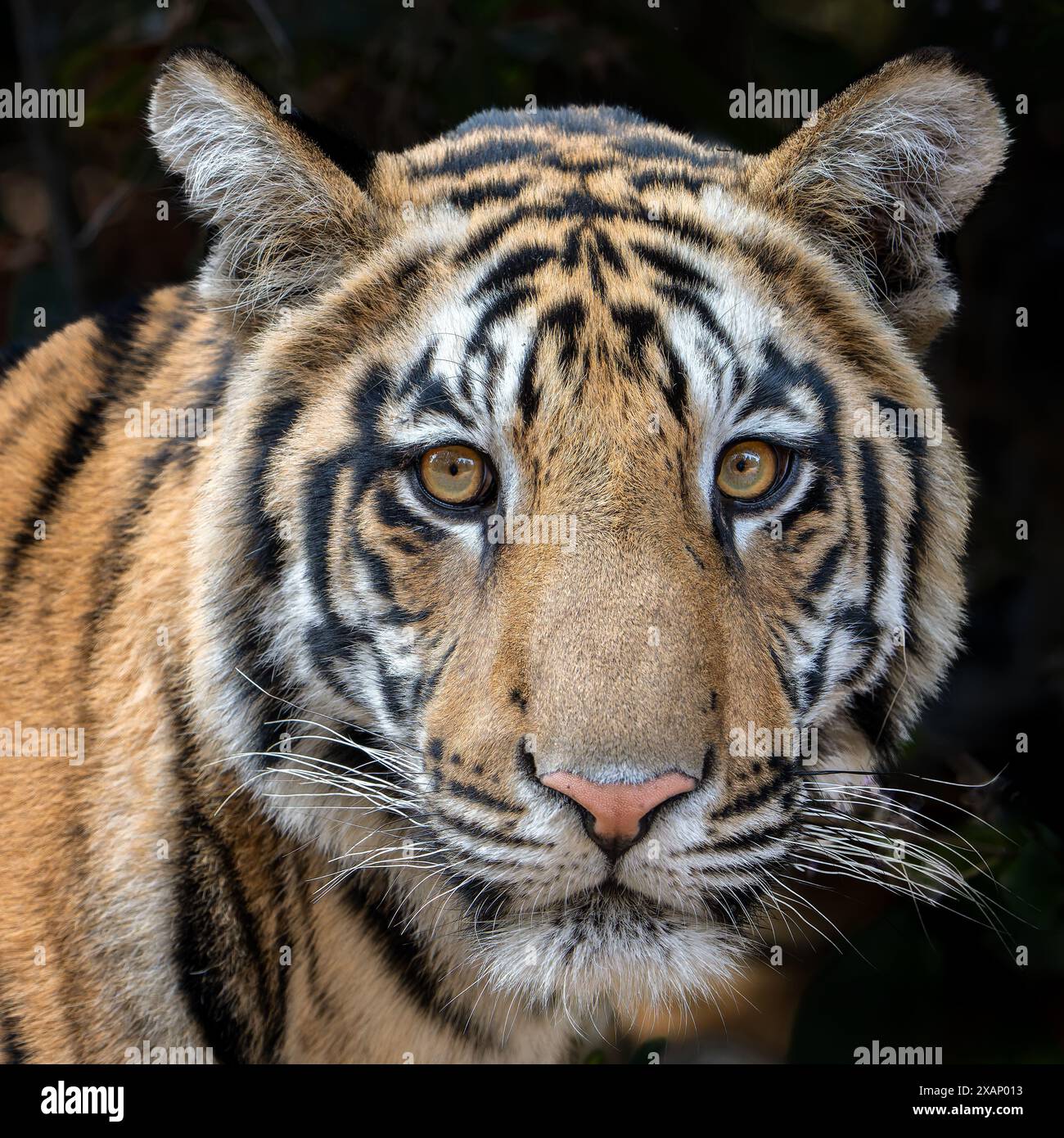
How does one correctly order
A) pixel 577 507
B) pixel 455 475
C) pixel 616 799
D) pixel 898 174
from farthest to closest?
pixel 898 174 < pixel 455 475 < pixel 577 507 < pixel 616 799

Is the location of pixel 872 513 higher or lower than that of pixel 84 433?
lower

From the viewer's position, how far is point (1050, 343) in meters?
4.78

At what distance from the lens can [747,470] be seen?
2004 mm

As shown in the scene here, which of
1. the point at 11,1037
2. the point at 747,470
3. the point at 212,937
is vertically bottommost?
the point at 11,1037

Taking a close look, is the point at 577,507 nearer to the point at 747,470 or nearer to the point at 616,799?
the point at 747,470

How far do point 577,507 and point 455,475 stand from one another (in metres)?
0.21

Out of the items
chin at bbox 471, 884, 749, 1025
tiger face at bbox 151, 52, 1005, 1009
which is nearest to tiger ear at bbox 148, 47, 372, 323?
tiger face at bbox 151, 52, 1005, 1009

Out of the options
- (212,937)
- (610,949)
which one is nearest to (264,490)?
(212,937)

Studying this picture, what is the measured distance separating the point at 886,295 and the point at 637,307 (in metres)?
0.52

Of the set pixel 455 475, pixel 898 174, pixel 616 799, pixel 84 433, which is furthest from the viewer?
pixel 84 433

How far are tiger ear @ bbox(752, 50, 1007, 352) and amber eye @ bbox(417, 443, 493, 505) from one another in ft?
2.26

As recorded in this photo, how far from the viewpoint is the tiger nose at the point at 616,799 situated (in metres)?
1.67

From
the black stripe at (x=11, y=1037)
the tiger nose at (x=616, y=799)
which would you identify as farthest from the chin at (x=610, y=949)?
the black stripe at (x=11, y=1037)

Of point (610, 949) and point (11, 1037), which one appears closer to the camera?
point (610, 949)
